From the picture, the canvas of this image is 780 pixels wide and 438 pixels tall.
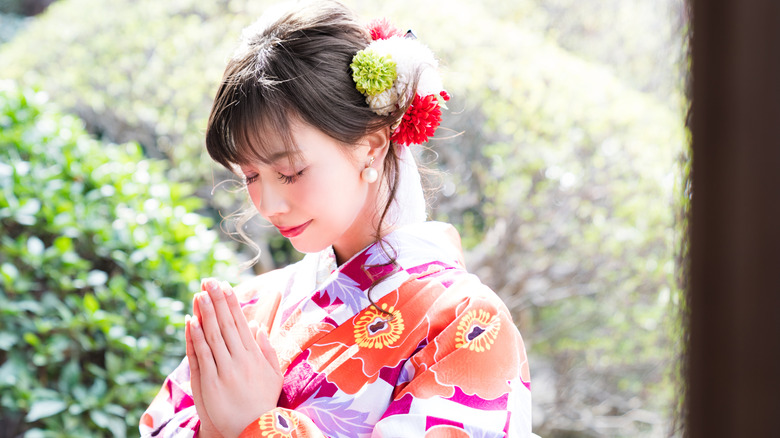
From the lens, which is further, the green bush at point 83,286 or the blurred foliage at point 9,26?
the blurred foliage at point 9,26

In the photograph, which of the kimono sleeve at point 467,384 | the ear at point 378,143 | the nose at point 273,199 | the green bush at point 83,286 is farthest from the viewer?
the green bush at point 83,286

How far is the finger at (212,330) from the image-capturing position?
134 cm

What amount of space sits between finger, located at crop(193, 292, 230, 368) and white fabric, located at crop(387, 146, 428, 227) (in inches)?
17.4

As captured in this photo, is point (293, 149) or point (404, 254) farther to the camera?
point (404, 254)

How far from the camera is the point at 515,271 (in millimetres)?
4219

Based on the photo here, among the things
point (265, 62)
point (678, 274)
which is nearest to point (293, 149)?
point (265, 62)

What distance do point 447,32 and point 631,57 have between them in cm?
164

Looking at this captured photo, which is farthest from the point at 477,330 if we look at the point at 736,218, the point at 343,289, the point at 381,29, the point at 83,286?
the point at 83,286

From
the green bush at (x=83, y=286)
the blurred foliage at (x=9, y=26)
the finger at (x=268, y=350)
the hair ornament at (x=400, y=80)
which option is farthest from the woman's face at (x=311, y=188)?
the blurred foliage at (x=9, y=26)

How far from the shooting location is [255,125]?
133 cm

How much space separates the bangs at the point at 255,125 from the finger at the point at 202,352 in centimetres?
34

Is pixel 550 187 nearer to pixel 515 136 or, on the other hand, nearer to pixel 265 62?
pixel 515 136

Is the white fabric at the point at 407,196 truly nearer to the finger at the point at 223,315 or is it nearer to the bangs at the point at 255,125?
the bangs at the point at 255,125

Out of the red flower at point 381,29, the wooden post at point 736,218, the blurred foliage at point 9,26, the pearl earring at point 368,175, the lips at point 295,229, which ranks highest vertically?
the wooden post at point 736,218
